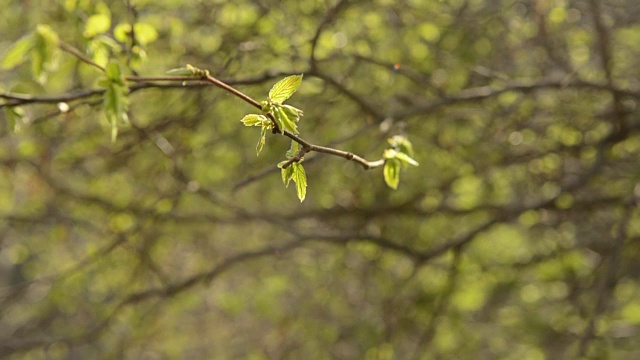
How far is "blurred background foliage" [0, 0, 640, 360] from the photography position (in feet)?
11.1

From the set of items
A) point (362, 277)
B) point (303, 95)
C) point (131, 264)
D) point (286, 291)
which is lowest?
point (286, 291)

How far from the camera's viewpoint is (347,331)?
15.1 feet

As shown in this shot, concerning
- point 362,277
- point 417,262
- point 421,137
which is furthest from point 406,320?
point 421,137

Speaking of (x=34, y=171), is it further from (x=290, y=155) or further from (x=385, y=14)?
(x=290, y=155)

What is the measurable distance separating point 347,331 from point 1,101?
3.07 meters

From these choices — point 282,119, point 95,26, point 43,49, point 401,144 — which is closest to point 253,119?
point 282,119

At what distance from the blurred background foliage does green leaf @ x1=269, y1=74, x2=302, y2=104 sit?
137 cm

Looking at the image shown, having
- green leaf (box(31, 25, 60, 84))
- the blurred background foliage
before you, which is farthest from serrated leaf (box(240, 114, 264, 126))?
the blurred background foliage

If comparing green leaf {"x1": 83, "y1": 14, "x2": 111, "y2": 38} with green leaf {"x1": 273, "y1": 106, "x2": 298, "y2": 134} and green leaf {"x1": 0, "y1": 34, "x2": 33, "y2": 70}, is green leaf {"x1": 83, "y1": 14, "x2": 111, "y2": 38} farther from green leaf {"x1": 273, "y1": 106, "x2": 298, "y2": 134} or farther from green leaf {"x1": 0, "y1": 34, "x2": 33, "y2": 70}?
green leaf {"x1": 273, "y1": 106, "x2": 298, "y2": 134}

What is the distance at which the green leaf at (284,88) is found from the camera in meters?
1.52

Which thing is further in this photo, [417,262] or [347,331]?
[347,331]

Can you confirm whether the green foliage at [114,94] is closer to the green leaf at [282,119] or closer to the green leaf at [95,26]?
the green leaf at [282,119]

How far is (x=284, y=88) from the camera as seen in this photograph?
1531 millimetres

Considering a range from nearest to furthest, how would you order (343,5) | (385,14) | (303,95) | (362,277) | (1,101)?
(1,101) < (343,5) < (303,95) < (385,14) < (362,277)
